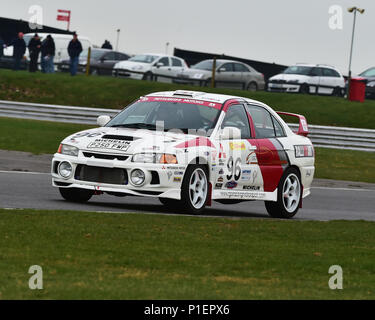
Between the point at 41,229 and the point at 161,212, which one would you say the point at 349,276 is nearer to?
the point at 41,229

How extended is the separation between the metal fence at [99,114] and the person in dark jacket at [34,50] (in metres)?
7.35

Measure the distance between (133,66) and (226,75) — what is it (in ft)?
12.8

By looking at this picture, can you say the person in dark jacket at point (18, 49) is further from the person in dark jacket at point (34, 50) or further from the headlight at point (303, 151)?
the headlight at point (303, 151)

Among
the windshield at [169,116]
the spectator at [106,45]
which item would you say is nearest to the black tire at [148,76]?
the spectator at [106,45]

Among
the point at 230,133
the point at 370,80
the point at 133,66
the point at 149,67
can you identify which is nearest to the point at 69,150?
the point at 230,133

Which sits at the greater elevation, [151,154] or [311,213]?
[151,154]

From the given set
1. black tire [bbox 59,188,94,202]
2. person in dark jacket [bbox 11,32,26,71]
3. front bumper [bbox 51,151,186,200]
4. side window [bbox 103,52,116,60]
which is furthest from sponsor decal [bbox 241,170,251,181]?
side window [bbox 103,52,116,60]

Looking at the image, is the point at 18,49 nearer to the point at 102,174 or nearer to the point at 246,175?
the point at 246,175

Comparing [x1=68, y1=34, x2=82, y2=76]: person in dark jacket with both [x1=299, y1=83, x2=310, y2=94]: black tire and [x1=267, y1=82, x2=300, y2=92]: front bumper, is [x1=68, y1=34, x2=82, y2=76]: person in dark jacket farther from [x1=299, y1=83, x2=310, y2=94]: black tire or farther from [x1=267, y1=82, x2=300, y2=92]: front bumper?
[x1=299, y1=83, x2=310, y2=94]: black tire

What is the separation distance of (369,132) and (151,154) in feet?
59.0

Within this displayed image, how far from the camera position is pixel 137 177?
1244 cm

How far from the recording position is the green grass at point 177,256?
7.39 m

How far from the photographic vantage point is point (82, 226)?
34.7ft

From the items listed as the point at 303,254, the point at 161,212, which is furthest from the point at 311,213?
the point at 303,254
